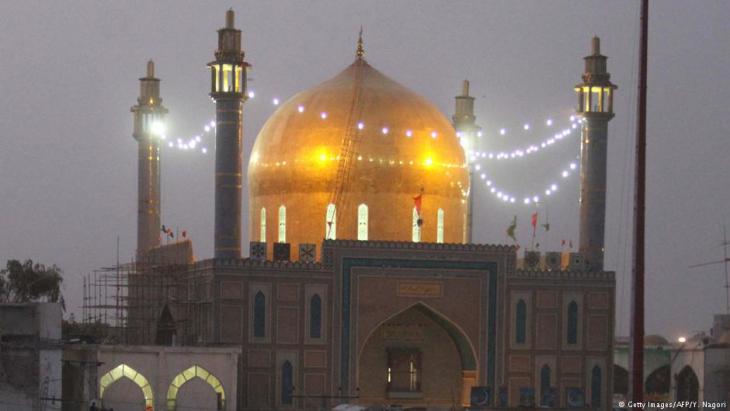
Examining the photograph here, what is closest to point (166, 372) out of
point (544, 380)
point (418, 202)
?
point (418, 202)

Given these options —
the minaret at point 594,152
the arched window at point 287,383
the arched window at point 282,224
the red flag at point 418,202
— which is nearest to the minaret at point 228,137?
the arched window at point 282,224

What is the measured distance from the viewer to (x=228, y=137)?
144 feet

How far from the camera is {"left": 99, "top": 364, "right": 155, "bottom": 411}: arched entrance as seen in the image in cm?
3956

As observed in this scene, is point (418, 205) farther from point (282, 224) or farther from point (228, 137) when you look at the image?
point (228, 137)

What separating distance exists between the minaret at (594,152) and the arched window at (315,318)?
7789 millimetres

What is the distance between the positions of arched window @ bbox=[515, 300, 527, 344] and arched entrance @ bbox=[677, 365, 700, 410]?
5.39m

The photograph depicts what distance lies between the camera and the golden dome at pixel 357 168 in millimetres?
45188

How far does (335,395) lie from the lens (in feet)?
140

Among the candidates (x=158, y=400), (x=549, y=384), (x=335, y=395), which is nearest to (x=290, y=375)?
(x=335, y=395)

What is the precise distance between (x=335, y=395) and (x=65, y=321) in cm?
1776

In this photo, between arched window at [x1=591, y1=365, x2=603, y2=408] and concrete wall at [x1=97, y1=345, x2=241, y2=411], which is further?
arched window at [x1=591, y1=365, x2=603, y2=408]

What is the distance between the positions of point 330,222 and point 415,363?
4396mm

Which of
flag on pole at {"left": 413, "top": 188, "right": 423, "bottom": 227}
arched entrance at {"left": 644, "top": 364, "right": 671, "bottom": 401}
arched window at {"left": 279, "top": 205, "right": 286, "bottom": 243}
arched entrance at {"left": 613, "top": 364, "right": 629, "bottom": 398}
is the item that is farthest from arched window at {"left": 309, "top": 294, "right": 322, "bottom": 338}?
arched entrance at {"left": 613, "top": 364, "right": 629, "bottom": 398}

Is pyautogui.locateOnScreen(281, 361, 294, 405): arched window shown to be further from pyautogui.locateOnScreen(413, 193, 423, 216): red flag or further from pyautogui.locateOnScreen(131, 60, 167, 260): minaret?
pyautogui.locateOnScreen(131, 60, 167, 260): minaret
